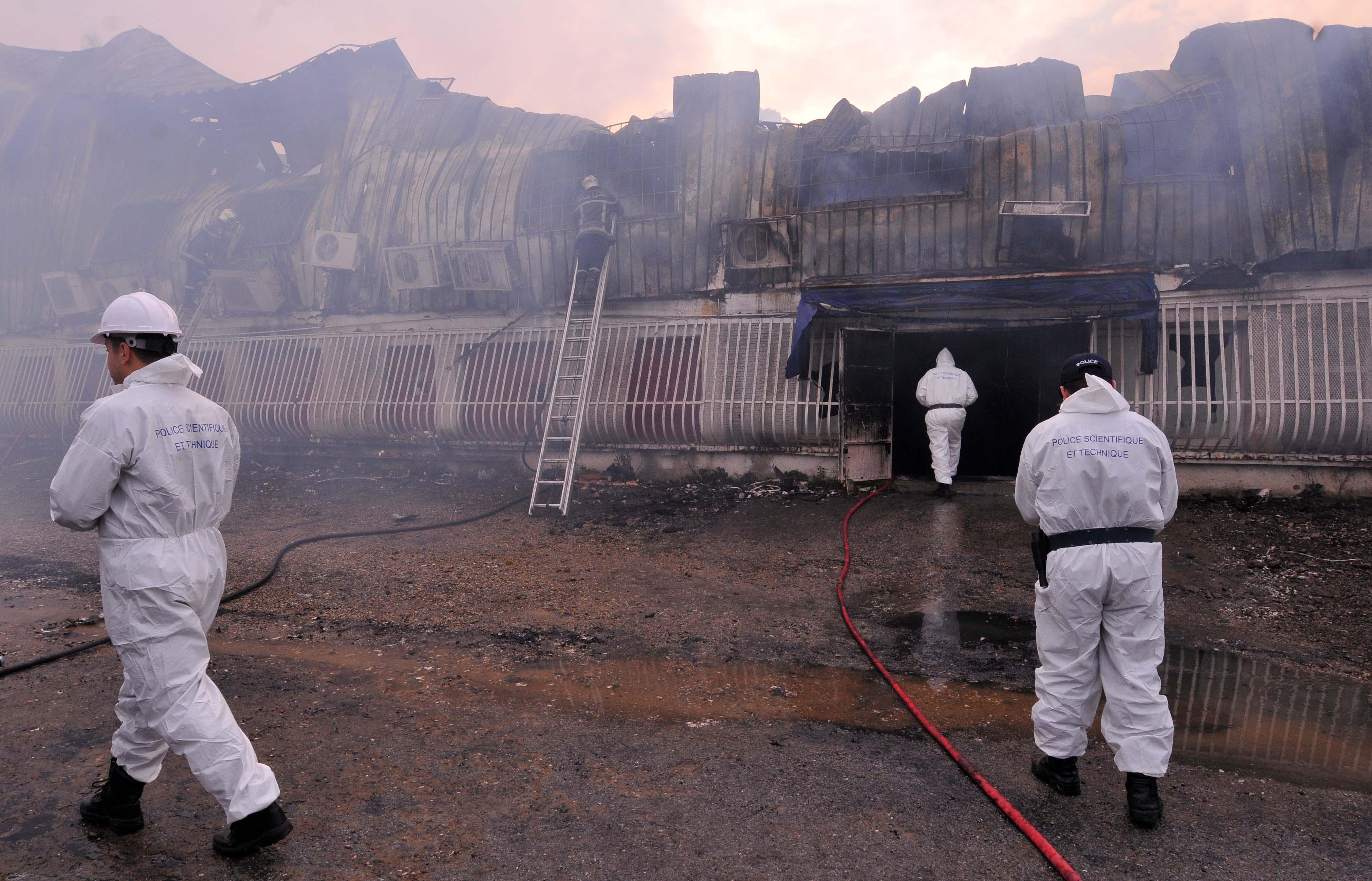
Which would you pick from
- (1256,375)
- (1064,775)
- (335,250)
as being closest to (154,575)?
(1064,775)

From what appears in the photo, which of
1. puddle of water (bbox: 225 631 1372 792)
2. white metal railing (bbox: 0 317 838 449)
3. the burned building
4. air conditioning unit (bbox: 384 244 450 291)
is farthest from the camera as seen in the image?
air conditioning unit (bbox: 384 244 450 291)

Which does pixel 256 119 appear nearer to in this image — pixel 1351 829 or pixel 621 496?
pixel 621 496

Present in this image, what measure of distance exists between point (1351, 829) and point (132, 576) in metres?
4.46

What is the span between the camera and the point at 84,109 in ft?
50.3

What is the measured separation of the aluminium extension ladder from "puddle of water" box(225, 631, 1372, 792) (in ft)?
13.6

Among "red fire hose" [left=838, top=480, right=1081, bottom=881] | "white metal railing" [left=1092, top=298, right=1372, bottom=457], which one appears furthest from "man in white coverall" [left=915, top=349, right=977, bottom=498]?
"red fire hose" [left=838, top=480, right=1081, bottom=881]

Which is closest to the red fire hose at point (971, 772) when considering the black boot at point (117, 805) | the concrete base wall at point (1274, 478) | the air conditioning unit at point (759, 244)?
the black boot at point (117, 805)

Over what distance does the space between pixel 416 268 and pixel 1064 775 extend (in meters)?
11.0

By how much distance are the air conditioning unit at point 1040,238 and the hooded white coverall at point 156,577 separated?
8.26 meters

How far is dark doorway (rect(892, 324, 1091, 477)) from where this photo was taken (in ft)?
37.3

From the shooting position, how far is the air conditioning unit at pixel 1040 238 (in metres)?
8.77

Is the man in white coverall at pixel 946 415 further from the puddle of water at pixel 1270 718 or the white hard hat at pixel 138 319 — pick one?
the white hard hat at pixel 138 319

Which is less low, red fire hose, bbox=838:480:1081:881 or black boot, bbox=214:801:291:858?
black boot, bbox=214:801:291:858

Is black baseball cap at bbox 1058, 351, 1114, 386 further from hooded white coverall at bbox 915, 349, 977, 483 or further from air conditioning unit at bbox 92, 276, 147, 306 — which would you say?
air conditioning unit at bbox 92, 276, 147, 306
